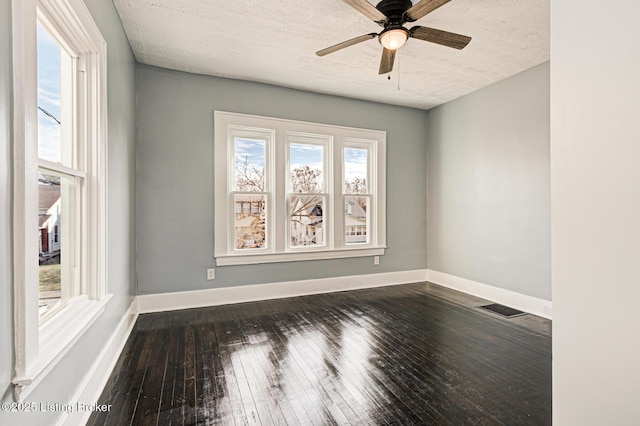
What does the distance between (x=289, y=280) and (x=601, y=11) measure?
3961 mm

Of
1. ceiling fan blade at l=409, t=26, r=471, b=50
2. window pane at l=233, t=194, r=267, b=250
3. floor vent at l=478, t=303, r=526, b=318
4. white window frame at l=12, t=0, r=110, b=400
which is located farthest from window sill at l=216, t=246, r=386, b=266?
ceiling fan blade at l=409, t=26, r=471, b=50

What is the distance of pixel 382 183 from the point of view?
4934mm

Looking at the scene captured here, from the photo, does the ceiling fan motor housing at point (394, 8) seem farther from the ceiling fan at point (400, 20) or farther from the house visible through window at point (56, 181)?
the house visible through window at point (56, 181)

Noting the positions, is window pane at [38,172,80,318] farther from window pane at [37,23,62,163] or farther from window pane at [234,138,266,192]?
window pane at [234,138,266,192]

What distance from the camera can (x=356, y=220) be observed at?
4.87 meters

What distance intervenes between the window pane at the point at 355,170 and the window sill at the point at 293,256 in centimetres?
90

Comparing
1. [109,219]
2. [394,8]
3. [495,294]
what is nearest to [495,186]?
[495,294]

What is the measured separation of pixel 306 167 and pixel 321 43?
1.73 m

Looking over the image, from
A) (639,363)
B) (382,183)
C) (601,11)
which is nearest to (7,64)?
(601,11)

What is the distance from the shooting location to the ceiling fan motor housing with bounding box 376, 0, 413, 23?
92.4 inches

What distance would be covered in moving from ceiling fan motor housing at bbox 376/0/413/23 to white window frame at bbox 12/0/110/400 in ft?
6.39

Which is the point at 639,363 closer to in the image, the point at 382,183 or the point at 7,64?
the point at 7,64

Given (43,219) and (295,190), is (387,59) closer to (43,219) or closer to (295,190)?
(295,190)

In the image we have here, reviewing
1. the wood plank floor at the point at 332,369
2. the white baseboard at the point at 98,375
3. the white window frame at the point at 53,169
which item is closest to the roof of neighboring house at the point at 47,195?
the white window frame at the point at 53,169
